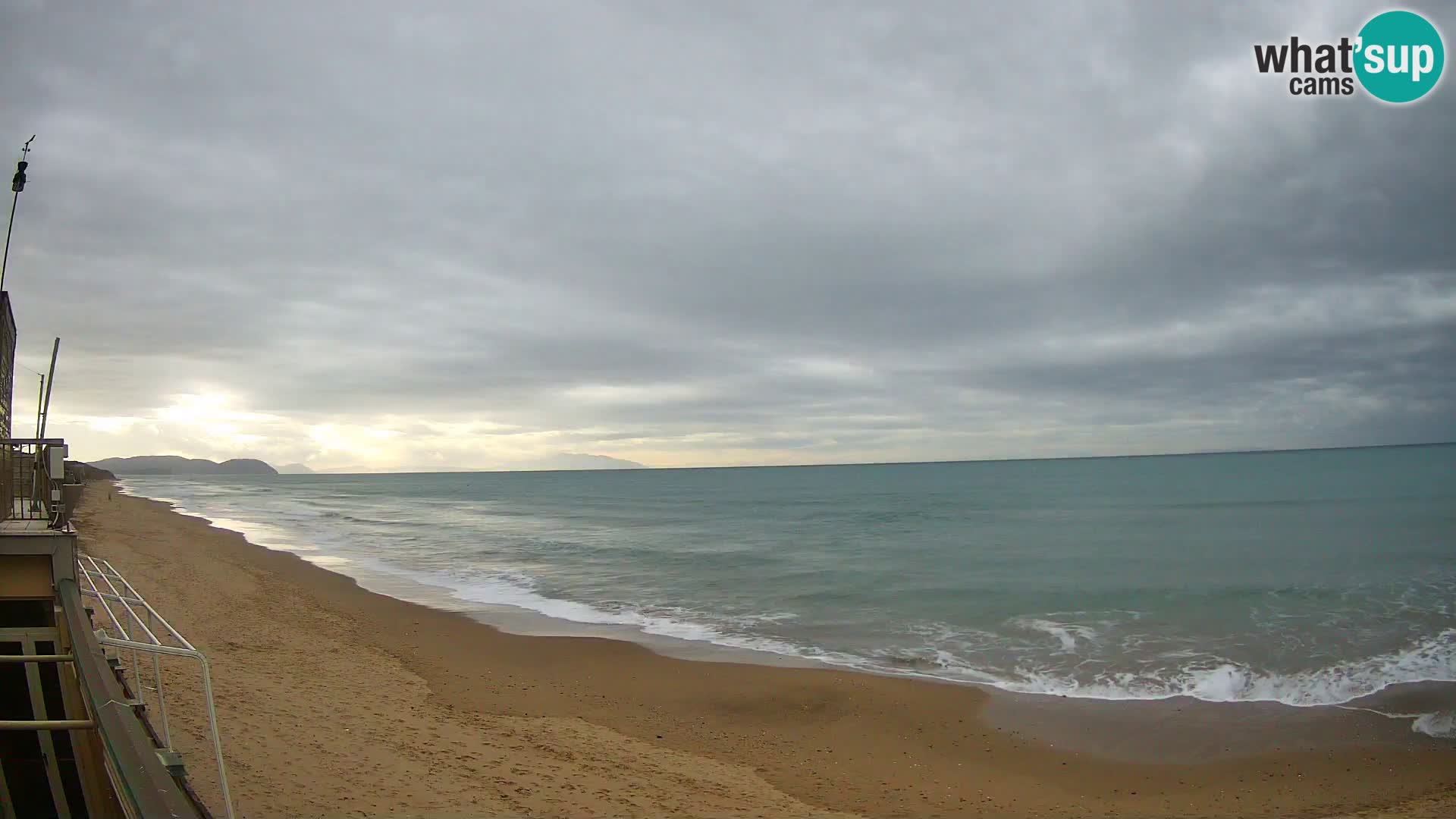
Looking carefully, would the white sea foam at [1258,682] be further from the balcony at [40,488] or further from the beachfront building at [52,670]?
the balcony at [40,488]

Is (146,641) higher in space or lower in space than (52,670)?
lower

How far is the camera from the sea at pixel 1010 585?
13.5m

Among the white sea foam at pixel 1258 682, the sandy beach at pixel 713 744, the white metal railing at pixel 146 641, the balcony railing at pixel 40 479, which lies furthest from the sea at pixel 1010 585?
the balcony railing at pixel 40 479

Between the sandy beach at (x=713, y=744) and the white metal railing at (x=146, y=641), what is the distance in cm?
42

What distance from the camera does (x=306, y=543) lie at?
33844mm

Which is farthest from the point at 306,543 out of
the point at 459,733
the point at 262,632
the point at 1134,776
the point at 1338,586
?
the point at 1338,586

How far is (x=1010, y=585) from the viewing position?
22625 millimetres

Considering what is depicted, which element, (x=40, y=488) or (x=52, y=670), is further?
(x=40, y=488)

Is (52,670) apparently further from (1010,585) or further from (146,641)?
(1010,585)

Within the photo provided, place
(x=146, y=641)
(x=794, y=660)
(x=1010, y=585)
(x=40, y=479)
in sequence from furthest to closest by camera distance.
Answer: (x=1010, y=585) < (x=794, y=660) < (x=146, y=641) < (x=40, y=479)

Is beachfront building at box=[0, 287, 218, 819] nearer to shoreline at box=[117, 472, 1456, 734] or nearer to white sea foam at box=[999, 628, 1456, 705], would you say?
shoreline at box=[117, 472, 1456, 734]

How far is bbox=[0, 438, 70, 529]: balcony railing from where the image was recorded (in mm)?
8414

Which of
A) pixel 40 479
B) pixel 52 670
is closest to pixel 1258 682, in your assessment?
pixel 52 670

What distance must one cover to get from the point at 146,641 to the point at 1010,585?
20421 millimetres
